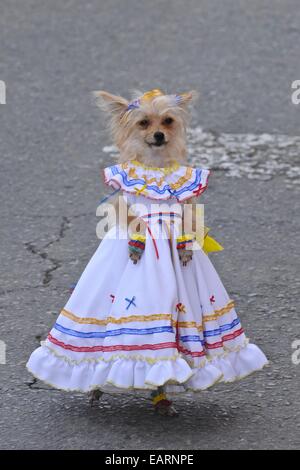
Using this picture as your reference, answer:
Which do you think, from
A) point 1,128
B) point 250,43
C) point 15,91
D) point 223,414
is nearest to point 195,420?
point 223,414

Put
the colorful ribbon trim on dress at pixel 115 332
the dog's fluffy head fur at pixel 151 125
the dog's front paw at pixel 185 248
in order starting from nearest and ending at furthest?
the colorful ribbon trim on dress at pixel 115 332, the dog's front paw at pixel 185 248, the dog's fluffy head fur at pixel 151 125

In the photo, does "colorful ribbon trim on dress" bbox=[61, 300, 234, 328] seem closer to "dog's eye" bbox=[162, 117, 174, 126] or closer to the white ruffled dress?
the white ruffled dress

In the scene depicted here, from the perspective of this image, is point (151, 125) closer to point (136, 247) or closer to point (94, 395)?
point (136, 247)

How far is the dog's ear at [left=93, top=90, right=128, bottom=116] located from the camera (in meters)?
4.57

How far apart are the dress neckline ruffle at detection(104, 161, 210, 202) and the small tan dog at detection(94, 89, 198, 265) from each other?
0.14 ft

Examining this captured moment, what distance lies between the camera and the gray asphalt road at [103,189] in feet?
14.9

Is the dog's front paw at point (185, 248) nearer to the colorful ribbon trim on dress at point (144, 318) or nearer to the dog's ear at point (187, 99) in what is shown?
the colorful ribbon trim on dress at point (144, 318)

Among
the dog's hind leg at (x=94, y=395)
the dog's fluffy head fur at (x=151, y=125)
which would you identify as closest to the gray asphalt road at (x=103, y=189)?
the dog's hind leg at (x=94, y=395)

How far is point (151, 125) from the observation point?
14.9 ft

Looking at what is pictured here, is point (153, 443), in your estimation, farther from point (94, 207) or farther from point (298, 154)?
point (298, 154)

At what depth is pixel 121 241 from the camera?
14.7 ft

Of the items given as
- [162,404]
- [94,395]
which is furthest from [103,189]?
[162,404]

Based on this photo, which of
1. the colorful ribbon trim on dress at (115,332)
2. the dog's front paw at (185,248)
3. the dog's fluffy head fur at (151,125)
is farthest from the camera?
the dog's fluffy head fur at (151,125)

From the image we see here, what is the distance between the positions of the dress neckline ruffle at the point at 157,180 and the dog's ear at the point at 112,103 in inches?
9.2
